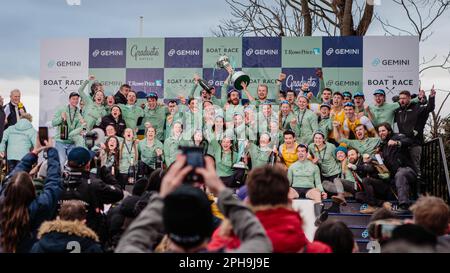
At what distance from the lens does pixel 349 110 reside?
8.78 meters

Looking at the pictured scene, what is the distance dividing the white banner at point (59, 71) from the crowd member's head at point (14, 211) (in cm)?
742

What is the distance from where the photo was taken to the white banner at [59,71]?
35.2ft

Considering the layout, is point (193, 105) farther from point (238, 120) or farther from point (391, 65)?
point (391, 65)

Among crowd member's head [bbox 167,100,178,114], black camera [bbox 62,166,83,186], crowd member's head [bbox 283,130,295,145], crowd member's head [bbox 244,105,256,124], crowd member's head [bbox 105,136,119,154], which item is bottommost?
black camera [bbox 62,166,83,186]

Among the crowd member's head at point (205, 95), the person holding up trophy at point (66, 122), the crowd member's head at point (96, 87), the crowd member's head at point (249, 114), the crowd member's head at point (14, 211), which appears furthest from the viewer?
the crowd member's head at point (96, 87)

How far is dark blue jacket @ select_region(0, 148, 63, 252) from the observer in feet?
11.6

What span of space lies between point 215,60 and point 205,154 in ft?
8.91

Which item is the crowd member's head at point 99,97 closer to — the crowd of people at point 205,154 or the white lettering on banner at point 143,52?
the crowd of people at point 205,154

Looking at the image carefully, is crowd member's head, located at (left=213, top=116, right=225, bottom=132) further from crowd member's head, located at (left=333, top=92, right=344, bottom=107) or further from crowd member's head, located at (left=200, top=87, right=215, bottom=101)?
crowd member's head, located at (left=333, top=92, right=344, bottom=107)

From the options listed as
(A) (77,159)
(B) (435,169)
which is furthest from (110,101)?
(A) (77,159)

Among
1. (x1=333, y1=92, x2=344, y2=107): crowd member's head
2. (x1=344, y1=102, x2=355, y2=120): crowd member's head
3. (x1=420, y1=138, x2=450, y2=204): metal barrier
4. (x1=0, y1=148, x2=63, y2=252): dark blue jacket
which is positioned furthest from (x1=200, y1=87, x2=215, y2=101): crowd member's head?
(x1=0, y1=148, x2=63, y2=252): dark blue jacket

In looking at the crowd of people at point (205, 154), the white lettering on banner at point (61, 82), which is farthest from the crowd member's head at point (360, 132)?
the white lettering on banner at point (61, 82)

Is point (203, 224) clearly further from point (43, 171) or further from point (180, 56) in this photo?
point (180, 56)
